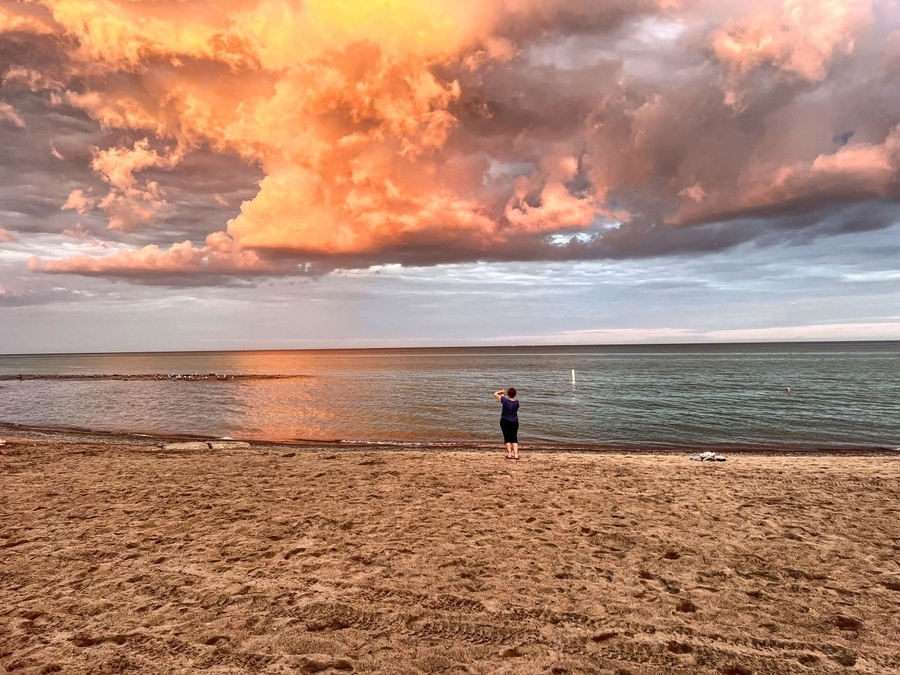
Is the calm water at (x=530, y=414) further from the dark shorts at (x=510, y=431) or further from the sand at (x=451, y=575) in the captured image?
the sand at (x=451, y=575)

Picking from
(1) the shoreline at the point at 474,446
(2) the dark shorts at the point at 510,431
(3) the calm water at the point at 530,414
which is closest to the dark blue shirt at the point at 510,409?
(2) the dark shorts at the point at 510,431

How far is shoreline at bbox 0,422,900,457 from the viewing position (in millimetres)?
20969

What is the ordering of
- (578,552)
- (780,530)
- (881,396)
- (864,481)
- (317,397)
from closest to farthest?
(578,552)
(780,530)
(864,481)
(881,396)
(317,397)

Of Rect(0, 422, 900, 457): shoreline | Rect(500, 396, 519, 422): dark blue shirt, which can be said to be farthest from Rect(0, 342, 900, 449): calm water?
Rect(500, 396, 519, 422): dark blue shirt

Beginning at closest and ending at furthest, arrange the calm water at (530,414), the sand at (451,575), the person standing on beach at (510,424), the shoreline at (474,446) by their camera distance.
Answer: the sand at (451,575), the person standing on beach at (510,424), the shoreline at (474,446), the calm water at (530,414)

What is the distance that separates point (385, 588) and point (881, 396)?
50.6m

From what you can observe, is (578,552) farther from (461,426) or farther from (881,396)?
(881,396)

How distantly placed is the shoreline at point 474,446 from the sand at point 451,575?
27.4ft

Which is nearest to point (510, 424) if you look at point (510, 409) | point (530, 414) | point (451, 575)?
point (510, 409)

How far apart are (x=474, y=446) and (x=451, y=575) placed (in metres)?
15.2

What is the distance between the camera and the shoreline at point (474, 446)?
21.0 m

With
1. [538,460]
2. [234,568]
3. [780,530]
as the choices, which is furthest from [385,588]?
[538,460]

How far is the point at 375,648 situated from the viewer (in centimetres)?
560

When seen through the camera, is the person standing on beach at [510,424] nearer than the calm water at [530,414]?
Yes
